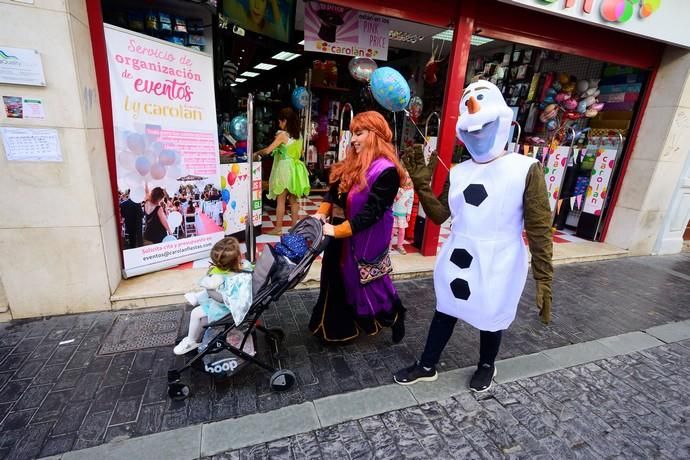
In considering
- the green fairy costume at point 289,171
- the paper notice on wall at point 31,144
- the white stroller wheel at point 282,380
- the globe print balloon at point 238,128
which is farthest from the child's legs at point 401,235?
the paper notice on wall at point 31,144

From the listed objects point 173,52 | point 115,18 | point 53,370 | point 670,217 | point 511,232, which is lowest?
point 53,370

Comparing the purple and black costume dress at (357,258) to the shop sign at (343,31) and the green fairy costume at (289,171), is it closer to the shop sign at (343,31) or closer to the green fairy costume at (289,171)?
the green fairy costume at (289,171)

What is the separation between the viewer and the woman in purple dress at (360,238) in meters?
2.26

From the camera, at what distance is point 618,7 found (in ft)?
14.0

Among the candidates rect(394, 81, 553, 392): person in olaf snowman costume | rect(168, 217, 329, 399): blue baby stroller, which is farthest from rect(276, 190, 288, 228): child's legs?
rect(394, 81, 553, 392): person in olaf snowman costume

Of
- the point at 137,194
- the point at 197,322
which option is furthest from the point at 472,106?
the point at 137,194

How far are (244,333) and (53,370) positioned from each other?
1398mm

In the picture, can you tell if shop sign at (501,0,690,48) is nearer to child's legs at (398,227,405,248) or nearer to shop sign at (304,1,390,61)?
shop sign at (304,1,390,61)

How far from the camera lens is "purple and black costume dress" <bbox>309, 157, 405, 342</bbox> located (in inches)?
89.0

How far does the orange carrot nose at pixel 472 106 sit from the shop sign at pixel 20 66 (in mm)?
3089

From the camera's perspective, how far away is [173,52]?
3.38 metres

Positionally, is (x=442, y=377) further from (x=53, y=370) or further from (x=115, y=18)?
(x=115, y=18)

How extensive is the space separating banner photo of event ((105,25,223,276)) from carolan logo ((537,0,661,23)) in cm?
422

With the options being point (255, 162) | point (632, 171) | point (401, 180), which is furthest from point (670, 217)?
point (255, 162)
